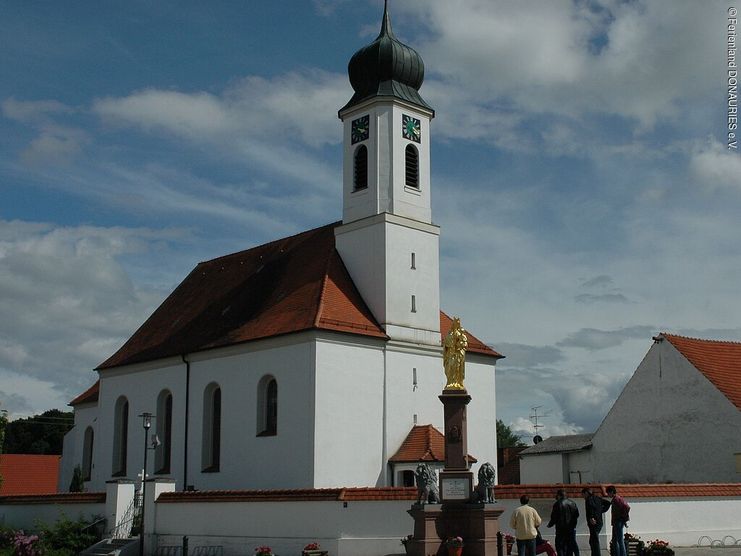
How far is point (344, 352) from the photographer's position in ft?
99.6

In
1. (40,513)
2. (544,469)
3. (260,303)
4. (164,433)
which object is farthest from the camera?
(544,469)

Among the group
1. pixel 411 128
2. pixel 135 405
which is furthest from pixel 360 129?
pixel 135 405

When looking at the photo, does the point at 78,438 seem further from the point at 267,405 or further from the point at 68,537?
the point at 68,537

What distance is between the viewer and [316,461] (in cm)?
2872

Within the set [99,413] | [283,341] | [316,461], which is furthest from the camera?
[99,413]

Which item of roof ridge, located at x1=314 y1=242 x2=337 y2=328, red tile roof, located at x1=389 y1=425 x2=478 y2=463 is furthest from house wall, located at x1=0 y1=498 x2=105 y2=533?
red tile roof, located at x1=389 y1=425 x2=478 y2=463

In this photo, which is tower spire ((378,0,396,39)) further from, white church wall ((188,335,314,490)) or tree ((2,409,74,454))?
tree ((2,409,74,454))

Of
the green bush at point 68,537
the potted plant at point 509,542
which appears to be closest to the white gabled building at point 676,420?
the potted plant at point 509,542

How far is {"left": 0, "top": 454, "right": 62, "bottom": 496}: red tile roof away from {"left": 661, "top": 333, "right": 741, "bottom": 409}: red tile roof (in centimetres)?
3765

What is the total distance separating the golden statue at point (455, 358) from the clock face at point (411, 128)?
42.9 feet

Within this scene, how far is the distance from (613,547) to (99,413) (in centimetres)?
2702

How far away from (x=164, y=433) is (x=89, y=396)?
9715 millimetres

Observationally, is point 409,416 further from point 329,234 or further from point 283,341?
point 329,234

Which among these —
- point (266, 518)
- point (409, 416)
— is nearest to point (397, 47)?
point (409, 416)
